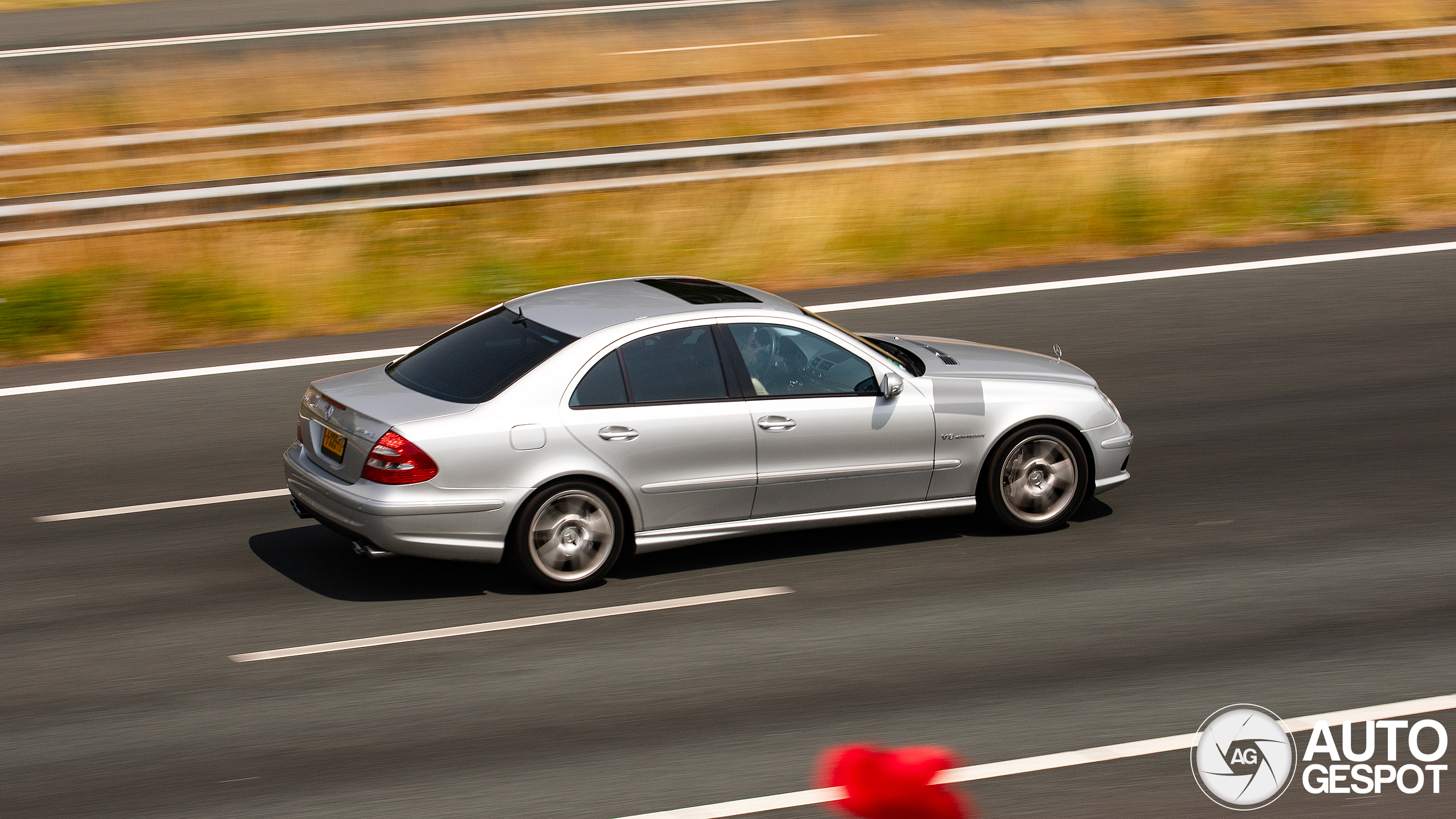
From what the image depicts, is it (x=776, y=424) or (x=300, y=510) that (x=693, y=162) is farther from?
(x=300, y=510)

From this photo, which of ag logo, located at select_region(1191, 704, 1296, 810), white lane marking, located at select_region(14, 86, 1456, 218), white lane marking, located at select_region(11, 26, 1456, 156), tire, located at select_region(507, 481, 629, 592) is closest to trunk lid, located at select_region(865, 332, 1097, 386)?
tire, located at select_region(507, 481, 629, 592)

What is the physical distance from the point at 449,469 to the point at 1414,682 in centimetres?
440

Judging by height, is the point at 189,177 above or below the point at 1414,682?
above

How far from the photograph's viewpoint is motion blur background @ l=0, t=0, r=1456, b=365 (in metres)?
13.7

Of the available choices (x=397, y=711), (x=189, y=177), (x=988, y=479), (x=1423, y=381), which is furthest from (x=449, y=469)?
(x=189, y=177)

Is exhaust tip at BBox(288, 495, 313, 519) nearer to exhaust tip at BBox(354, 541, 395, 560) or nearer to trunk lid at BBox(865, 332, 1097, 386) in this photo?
exhaust tip at BBox(354, 541, 395, 560)

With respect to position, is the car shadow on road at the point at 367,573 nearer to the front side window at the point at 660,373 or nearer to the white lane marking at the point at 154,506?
the white lane marking at the point at 154,506

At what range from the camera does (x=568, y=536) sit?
25.0ft

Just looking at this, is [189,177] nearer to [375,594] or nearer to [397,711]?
[375,594]

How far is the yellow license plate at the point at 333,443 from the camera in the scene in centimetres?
757

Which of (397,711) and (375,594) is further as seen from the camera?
(375,594)

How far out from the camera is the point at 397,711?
6.42 m

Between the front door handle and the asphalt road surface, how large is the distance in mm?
773

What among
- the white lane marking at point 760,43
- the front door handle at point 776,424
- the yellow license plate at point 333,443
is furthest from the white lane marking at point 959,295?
the white lane marking at point 760,43
